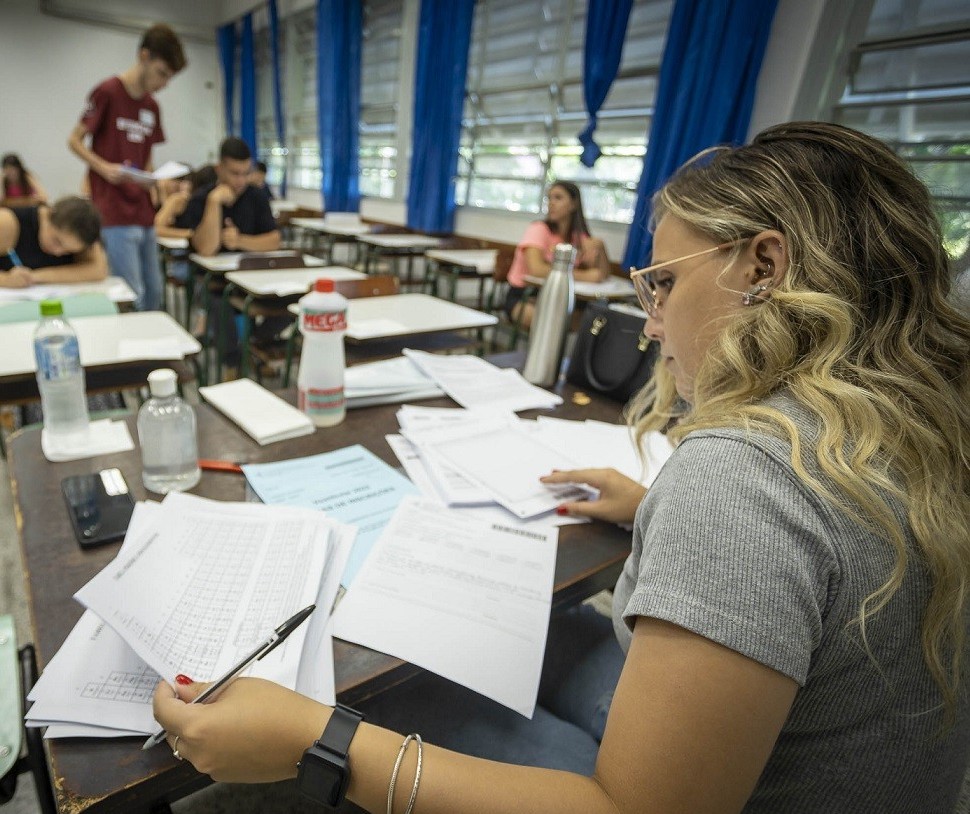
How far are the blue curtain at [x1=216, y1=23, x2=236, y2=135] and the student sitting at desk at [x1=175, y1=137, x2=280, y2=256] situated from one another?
6.74 metres

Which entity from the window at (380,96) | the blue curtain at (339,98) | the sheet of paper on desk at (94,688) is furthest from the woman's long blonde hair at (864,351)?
the blue curtain at (339,98)

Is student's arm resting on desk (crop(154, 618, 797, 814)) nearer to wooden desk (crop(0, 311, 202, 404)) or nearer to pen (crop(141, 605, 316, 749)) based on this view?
pen (crop(141, 605, 316, 749))

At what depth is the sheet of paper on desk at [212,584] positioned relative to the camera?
552 millimetres

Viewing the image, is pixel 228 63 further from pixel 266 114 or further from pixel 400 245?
pixel 400 245

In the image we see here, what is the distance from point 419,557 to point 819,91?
396cm

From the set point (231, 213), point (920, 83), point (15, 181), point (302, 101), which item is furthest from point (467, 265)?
point (302, 101)

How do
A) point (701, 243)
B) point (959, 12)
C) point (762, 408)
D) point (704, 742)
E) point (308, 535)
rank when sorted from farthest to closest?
point (959, 12)
point (308, 535)
point (701, 243)
point (762, 408)
point (704, 742)

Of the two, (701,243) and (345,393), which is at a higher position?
(701,243)

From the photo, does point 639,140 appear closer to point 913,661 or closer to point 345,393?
point 345,393

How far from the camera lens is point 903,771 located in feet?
1.72

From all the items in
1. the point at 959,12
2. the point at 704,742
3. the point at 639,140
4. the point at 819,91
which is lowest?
the point at 704,742

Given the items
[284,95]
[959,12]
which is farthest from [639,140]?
[284,95]

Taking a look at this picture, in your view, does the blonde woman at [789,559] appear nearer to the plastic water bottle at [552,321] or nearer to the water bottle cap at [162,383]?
the water bottle cap at [162,383]

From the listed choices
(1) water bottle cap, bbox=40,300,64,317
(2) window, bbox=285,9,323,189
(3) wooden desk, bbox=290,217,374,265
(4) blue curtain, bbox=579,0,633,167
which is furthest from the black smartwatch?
(2) window, bbox=285,9,323,189
